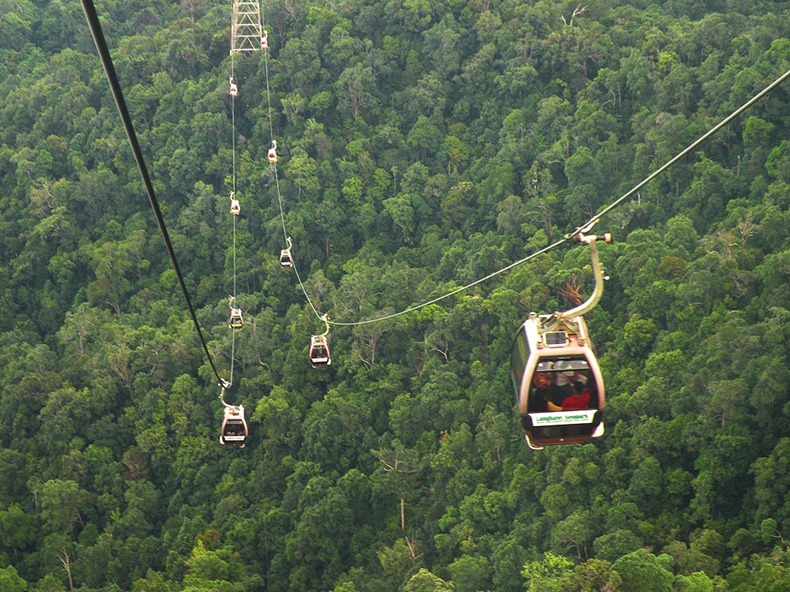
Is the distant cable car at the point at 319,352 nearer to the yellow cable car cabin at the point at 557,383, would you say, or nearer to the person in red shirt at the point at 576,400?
the yellow cable car cabin at the point at 557,383

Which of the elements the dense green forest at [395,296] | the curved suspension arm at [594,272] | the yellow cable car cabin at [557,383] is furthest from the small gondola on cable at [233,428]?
the curved suspension arm at [594,272]

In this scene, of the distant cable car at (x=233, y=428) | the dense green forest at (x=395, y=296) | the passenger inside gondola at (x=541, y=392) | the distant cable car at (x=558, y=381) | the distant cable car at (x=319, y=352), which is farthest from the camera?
the dense green forest at (x=395, y=296)

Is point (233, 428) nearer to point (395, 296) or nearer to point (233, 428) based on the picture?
point (233, 428)

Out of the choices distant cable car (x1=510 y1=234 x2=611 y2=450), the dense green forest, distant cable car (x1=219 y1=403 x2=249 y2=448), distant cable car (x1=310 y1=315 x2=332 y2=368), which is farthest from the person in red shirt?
distant cable car (x1=310 y1=315 x2=332 y2=368)

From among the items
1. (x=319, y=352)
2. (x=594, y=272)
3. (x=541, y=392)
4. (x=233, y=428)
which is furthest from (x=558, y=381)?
(x=319, y=352)

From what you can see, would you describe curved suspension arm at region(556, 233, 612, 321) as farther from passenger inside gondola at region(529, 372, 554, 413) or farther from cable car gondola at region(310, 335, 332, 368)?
cable car gondola at region(310, 335, 332, 368)

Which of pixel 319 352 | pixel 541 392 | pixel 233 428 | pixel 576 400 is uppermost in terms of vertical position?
pixel 541 392

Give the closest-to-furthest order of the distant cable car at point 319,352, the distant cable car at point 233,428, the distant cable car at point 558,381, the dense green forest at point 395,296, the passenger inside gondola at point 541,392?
the distant cable car at point 558,381 → the passenger inside gondola at point 541,392 → the distant cable car at point 233,428 → the distant cable car at point 319,352 → the dense green forest at point 395,296
